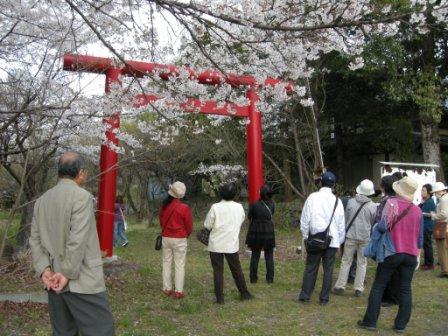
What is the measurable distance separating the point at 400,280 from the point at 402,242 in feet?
1.34

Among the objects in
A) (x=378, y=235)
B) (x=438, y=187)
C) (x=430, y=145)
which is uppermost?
(x=430, y=145)

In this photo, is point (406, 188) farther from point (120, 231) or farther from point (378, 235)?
point (120, 231)

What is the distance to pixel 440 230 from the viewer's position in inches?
327

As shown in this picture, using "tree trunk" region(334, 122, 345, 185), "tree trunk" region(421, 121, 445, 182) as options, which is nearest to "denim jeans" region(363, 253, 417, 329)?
"tree trunk" region(421, 121, 445, 182)

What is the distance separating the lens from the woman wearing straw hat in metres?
4.92

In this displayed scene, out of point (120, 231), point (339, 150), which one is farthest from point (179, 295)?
point (339, 150)

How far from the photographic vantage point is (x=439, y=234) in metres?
8.30

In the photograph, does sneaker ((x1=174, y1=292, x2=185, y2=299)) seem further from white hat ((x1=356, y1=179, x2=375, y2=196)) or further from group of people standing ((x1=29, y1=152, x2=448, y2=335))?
white hat ((x1=356, y1=179, x2=375, y2=196))

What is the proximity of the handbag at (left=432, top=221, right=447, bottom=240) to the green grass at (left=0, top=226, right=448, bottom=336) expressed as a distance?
701 mm

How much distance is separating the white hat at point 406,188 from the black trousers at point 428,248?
14.0 ft

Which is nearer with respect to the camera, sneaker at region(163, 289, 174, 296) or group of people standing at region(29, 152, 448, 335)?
group of people standing at region(29, 152, 448, 335)

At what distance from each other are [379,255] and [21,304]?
447cm

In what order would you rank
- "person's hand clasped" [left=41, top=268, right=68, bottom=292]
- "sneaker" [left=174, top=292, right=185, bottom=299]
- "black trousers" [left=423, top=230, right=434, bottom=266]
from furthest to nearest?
1. "black trousers" [left=423, top=230, right=434, bottom=266]
2. "sneaker" [left=174, top=292, right=185, bottom=299]
3. "person's hand clasped" [left=41, top=268, right=68, bottom=292]

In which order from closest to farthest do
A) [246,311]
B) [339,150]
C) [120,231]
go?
[246,311] → [120,231] → [339,150]
